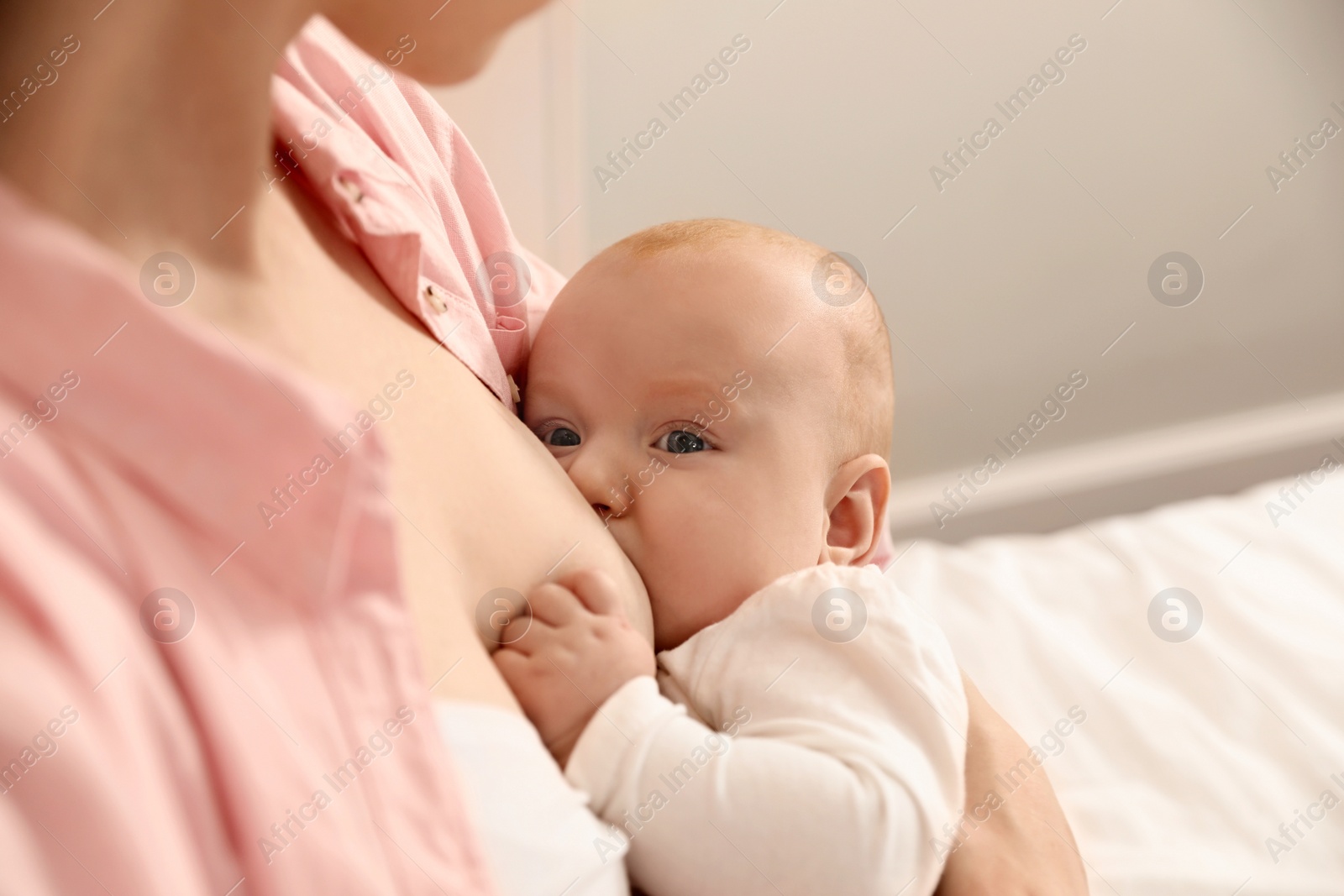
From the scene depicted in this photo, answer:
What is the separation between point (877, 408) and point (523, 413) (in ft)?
1.12

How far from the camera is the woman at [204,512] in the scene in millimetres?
421

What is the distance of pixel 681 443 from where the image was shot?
2.94 feet

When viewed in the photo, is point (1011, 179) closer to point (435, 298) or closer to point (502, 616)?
point (435, 298)

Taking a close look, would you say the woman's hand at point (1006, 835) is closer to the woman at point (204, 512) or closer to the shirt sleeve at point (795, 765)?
the shirt sleeve at point (795, 765)

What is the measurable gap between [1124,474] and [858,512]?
5.09ft

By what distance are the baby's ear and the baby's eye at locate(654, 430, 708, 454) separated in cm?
15

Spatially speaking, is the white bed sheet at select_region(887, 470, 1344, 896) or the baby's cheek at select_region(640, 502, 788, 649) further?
the white bed sheet at select_region(887, 470, 1344, 896)

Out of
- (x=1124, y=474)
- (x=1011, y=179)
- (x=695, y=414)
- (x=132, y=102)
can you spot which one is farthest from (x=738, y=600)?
(x=1124, y=474)

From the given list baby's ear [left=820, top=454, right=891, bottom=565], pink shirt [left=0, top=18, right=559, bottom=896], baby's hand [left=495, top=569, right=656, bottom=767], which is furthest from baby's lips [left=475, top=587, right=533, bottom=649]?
baby's ear [left=820, top=454, right=891, bottom=565]

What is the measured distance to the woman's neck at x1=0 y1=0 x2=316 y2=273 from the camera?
500 mm

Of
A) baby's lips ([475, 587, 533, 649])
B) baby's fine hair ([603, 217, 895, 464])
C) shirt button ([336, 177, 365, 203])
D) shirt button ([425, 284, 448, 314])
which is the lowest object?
baby's lips ([475, 587, 533, 649])

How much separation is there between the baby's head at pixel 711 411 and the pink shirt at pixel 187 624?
0.36 m

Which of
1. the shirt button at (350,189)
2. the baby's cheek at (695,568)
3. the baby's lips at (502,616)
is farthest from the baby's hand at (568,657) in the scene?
the shirt button at (350,189)

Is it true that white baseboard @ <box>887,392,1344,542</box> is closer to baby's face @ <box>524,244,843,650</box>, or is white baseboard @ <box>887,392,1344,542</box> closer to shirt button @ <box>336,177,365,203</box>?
baby's face @ <box>524,244,843,650</box>
